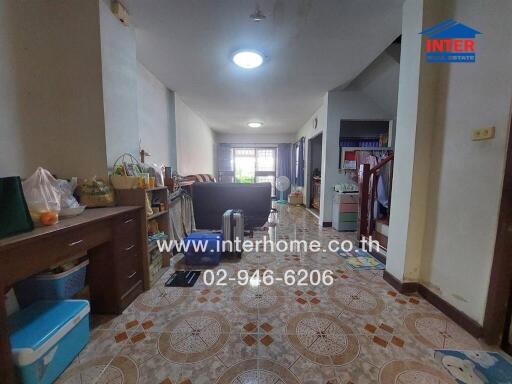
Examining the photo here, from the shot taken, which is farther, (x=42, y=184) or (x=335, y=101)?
(x=335, y=101)

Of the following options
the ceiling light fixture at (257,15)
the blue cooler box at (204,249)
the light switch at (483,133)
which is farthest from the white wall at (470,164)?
the blue cooler box at (204,249)

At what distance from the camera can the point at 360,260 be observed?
2303 mm

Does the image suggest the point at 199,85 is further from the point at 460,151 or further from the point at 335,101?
the point at 460,151

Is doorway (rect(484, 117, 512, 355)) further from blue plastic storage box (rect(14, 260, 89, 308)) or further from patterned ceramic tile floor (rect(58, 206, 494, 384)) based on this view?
blue plastic storage box (rect(14, 260, 89, 308))

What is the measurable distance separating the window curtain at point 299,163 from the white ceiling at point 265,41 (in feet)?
7.68

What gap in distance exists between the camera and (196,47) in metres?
2.28

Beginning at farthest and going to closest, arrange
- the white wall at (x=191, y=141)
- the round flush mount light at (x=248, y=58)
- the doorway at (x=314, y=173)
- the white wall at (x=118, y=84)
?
the doorway at (x=314, y=173) < the white wall at (x=191, y=141) < the round flush mount light at (x=248, y=58) < the white wall at (x=118, y=84)

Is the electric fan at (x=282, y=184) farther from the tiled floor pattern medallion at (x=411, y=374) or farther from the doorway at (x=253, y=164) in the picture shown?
the tiled floor pattern medallion at (x=411, y=374)

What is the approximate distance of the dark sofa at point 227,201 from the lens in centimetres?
270

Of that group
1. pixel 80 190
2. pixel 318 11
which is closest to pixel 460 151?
pixel 318 11

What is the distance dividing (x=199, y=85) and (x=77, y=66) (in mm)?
1905

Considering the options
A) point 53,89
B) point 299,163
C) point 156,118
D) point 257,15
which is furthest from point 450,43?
point 299,163

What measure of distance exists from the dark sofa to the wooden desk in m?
1.12

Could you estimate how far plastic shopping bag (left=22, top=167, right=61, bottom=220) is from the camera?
103 centimetres
